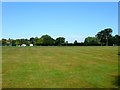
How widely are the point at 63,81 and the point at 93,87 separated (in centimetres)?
182

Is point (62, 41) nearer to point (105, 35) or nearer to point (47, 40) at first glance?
point (47, 40)

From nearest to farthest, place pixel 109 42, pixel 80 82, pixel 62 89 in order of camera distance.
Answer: pixel 62 89
pixel 80 82
pixel 109 42

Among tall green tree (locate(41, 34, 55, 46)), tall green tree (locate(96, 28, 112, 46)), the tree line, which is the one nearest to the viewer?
the tree line

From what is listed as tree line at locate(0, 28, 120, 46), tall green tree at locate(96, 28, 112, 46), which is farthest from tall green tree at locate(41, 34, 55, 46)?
tall green tree at locate(96, 28, 112, 46)

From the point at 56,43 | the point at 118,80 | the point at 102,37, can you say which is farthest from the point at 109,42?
the point at 118,80

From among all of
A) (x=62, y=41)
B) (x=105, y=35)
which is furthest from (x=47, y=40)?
(x=105, y=35)

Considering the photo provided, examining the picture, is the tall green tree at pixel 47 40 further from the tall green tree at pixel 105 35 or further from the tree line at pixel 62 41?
the tall green tree at pixel 105 35

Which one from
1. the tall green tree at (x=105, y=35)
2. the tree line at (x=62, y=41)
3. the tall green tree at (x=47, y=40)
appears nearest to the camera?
the tree line at (x=62, y=41)

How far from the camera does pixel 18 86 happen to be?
1083 cm

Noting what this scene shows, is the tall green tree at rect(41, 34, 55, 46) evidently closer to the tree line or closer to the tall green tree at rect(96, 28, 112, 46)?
the tree line

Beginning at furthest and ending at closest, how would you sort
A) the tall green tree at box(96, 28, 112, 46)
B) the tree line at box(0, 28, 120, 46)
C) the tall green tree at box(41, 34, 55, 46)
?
the tall green tree at box(41, 34, 55, 46)
the tall green tree at box(96, 28, 112, 46)
the tree line at box(0, 28, 120, 46)

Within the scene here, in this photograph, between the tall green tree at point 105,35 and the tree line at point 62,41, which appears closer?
the tree line at point 62,41

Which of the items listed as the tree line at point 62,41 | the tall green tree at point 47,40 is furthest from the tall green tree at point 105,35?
the tall green tree at point 47,40

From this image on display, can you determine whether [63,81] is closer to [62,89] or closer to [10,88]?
[62,89]
